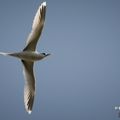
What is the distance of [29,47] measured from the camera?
83 centimetres

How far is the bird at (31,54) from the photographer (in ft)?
2.66

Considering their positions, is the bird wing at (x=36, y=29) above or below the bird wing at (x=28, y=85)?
above

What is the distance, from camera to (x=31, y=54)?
32.0 inches

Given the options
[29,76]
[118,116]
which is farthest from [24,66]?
[118,116]

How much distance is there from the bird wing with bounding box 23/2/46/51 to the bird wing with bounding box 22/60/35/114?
0.04 metres

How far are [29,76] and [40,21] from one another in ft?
0.33

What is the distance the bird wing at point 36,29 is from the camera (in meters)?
0.83

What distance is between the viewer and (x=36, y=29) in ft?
2.74

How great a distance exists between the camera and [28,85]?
84 cm

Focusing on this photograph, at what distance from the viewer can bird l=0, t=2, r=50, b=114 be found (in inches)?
31.9

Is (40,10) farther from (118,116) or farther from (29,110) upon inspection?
(118,116)

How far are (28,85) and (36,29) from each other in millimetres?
100

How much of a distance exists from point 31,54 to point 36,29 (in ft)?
0.16

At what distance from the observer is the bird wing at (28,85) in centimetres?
81
